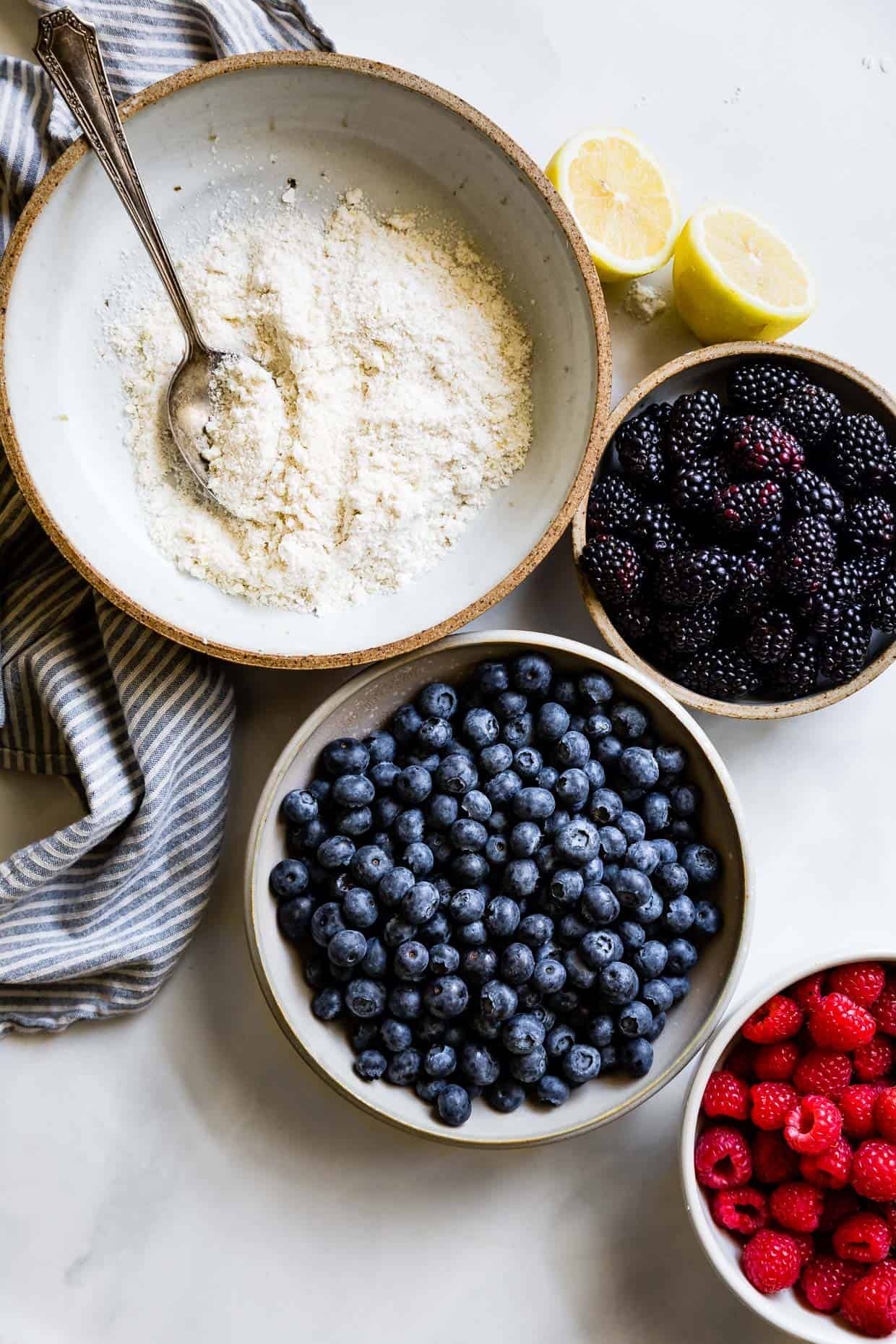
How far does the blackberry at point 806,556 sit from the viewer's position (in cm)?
131

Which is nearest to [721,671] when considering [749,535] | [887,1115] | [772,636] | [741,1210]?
[772,636]

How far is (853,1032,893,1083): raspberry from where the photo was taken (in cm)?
135

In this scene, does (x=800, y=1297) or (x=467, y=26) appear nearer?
(x=800, y=1297)

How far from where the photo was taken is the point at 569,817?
4.31 ft

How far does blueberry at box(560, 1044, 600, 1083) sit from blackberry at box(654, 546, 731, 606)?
60 cm

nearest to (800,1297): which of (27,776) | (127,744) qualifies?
(127,744)

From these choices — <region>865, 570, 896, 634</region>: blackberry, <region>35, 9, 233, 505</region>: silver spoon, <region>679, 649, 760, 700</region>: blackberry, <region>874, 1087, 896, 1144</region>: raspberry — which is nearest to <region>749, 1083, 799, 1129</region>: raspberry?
<region>874, 1087, 896, 1144</region>: raspberry

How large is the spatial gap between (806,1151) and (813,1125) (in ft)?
0.11

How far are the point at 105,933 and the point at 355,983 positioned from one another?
0.39m

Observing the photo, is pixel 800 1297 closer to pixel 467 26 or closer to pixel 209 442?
pixel 209 442

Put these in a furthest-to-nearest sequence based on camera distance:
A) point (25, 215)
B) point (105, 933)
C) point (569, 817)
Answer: point (105, 933), point (569, 817), point (25, 215)

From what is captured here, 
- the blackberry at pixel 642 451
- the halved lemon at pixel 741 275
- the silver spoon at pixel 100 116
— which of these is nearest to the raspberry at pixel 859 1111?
the blackberry at pixel 642 451

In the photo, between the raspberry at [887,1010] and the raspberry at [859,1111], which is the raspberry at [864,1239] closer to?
the raspberry at [859,1111]

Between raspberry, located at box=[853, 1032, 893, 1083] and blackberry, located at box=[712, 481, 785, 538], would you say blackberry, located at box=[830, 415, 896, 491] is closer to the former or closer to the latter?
blackberry, located at box=[712, 481, 785, 538]
